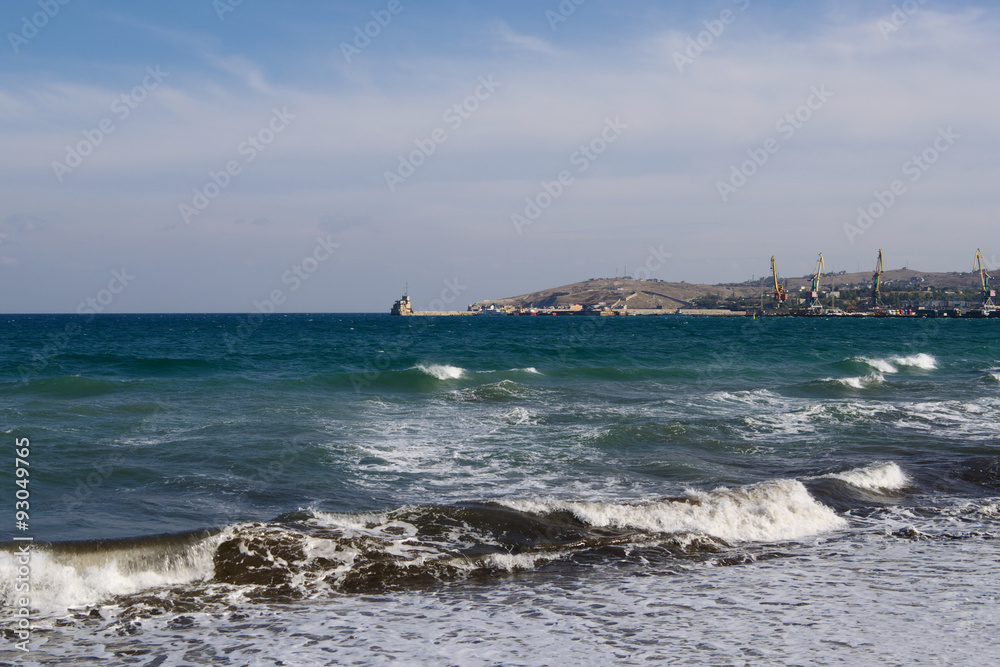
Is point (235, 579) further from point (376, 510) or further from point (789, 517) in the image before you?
point (789, 517)

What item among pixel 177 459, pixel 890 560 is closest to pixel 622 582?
pixel 890 560

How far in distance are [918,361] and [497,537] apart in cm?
3715

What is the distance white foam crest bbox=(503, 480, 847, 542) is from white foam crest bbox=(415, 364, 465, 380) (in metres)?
19.6

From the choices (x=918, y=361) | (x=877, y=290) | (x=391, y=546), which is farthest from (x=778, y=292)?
(x=391, y=546)

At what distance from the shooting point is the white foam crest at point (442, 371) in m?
30.1

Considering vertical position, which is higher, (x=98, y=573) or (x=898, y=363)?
(x=98, y=573)

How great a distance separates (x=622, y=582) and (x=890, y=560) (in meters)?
3.28

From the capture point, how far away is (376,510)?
1047 cm

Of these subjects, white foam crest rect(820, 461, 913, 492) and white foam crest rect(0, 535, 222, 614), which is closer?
white foam crest rect(0, 535, 222, 614)

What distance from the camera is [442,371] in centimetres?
3105

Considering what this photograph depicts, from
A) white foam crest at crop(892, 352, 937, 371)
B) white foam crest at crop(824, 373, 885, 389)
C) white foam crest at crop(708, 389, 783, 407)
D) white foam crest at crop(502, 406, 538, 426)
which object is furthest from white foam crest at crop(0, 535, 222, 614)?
white foam crest at crop(892, 352, 937, 371)

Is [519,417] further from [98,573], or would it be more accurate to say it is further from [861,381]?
[861,381]

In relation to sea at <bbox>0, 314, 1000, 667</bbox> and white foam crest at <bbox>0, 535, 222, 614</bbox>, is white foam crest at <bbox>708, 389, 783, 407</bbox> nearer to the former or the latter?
sea at <bbox>0, 314, 1000, 667</bbox>

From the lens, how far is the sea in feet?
21.0
